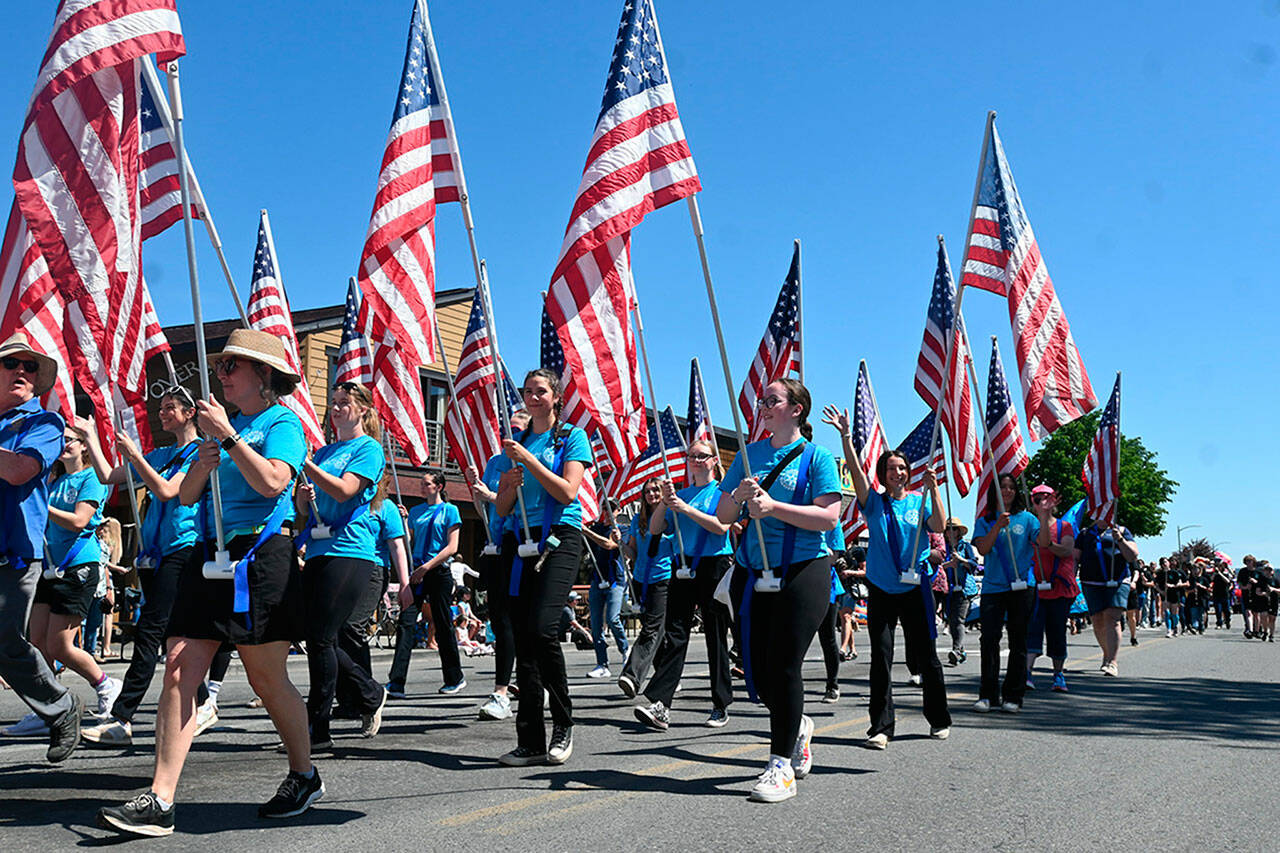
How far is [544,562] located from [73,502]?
3.43 metres

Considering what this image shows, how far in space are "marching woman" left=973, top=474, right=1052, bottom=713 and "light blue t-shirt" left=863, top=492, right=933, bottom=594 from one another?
6.21ft

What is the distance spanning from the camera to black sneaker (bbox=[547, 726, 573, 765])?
6691 millimetres

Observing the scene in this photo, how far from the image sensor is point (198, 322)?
553cm

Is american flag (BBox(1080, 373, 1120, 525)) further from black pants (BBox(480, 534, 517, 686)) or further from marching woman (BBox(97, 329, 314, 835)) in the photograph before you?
marching woman (BBox(97, 329, 314, 835))

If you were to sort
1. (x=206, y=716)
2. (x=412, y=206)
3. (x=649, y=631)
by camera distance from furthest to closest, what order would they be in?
(x=649, y=631) → (x=412, y=206) → (x=206, y=716)

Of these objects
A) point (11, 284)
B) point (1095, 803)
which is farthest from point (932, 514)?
point (11, 284)

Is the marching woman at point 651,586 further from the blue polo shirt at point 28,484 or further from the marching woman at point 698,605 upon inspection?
the blue polo shirt at point 28,484

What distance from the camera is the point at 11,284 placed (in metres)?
7.27

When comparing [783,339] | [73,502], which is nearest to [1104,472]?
[783,339]

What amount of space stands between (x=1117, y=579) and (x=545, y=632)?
9533mm

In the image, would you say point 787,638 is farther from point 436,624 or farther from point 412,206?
point 436,624

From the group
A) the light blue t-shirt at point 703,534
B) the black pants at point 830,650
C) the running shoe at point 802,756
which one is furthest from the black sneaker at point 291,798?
the black pants at point 830,650

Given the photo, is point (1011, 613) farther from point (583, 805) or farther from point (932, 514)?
point (583, 805)

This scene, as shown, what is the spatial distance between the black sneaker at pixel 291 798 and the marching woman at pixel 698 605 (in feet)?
11.6
